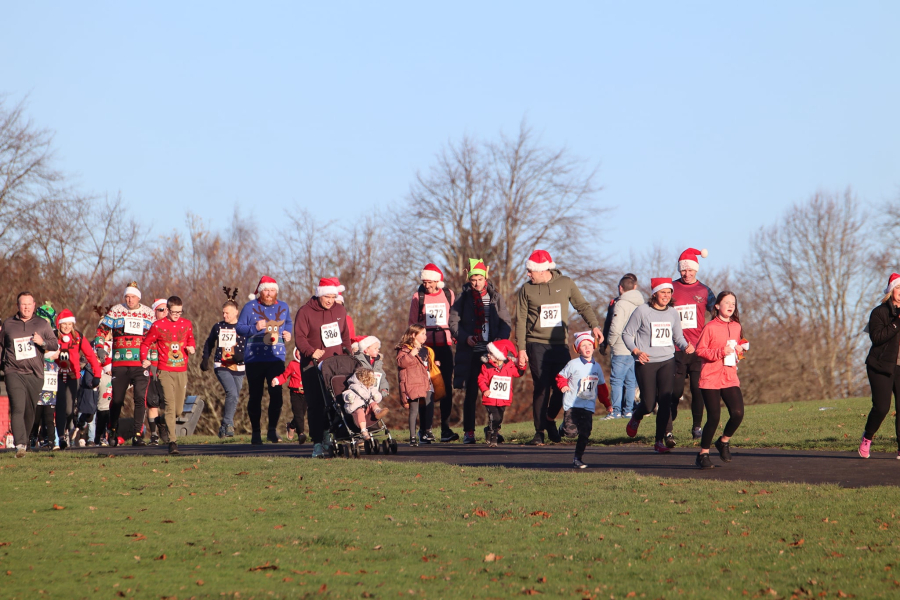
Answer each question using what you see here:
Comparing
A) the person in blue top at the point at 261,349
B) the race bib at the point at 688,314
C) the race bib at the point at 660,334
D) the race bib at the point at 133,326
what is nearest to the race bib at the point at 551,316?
the race bib at the point at 688,314

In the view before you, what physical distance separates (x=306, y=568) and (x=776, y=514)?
143 inches

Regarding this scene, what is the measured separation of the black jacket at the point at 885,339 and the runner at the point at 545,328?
11.9 feet

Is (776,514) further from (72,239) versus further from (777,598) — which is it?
(72,239)

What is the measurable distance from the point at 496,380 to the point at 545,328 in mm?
968

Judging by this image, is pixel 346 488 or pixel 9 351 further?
pixel 9 351

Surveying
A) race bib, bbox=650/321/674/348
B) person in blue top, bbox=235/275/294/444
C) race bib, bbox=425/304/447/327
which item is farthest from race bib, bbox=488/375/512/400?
person in blue top, bbox=235/275/294/444

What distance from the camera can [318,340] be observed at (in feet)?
45.0

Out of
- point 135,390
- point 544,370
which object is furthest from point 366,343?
point 135,390

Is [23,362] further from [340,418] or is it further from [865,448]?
[865,448]

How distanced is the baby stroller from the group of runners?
15 centimetres

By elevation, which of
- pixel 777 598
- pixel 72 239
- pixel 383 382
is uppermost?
pixel 72 239

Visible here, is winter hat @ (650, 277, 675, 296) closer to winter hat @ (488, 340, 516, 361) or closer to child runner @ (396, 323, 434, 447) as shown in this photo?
winter hat @ (488, 340, 516, 361)

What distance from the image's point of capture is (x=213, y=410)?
36.4 meters

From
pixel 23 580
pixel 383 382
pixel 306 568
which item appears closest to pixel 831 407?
pixel 383 382
